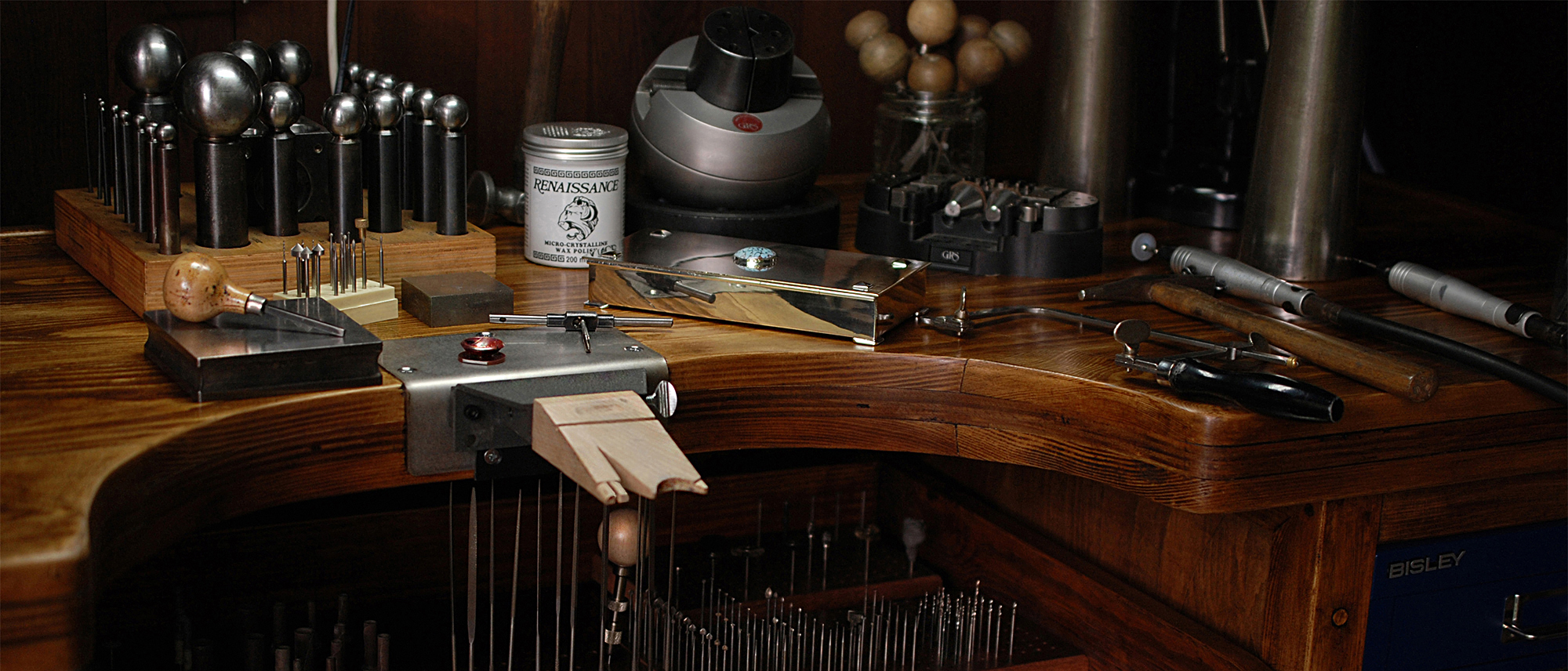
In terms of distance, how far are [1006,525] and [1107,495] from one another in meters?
0.17

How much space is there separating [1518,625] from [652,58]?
1194 millimetres

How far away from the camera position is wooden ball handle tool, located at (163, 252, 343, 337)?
3.32 feet

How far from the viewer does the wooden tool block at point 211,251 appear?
3.91 ft

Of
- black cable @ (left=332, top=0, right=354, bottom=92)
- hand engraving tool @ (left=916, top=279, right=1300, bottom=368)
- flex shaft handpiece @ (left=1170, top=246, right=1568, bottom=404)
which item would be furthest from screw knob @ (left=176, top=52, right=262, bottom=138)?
flex shaft handpiece @ (left=1170, top=246, right=1568, bottom=404)

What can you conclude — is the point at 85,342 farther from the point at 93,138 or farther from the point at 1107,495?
the point at 1107,495

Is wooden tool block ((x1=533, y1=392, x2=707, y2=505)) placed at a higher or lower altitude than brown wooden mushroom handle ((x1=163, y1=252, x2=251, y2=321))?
lower

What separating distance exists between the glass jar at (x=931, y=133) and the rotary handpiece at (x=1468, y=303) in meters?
0.53

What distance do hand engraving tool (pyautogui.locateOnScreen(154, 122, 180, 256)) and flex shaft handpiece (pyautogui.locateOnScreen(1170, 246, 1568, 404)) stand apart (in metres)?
0.96

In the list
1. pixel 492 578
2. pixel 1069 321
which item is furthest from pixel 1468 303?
pixel 492 578

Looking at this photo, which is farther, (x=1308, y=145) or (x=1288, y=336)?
(x=1308, y=145)

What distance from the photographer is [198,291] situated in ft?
3.33

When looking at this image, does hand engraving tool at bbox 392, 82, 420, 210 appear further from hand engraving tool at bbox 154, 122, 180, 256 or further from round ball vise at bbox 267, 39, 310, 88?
hand engraving tool at bbox 154, 122, 180, 256

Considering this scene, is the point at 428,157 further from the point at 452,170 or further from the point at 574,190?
the point at 574,190

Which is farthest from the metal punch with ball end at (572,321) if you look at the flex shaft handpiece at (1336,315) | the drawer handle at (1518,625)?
the drawer handle at (1518,625)
